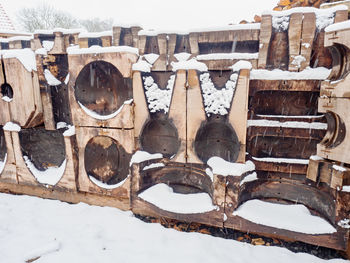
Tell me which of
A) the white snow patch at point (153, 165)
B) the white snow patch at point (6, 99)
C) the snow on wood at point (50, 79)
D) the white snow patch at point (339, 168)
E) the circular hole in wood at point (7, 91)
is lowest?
the white snow patch at point (153, 165)

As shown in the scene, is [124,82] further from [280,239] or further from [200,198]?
[280,239]

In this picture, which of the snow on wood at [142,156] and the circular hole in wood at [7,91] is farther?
the circular hole in wood at [7,91]

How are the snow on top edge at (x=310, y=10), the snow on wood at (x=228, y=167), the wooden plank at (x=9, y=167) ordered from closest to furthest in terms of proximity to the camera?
the snow on top edge at (x=310, y=10) → the snow on wood at (x=228, y=167) → the wooden plank at (x=9, y=167)

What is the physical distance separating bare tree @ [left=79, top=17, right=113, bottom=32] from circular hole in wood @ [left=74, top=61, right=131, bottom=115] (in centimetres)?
2487

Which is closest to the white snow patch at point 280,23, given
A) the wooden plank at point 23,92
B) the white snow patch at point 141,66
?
the white snow patch at point 141,66

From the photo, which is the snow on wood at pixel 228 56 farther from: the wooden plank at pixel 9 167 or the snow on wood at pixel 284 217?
the wooden plank at pixel 9 167

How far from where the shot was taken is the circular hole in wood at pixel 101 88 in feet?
13.6

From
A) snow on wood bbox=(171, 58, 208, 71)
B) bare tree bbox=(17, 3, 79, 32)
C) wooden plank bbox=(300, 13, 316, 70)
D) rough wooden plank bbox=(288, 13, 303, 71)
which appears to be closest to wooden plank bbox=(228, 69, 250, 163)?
snow on wood bbox=(171, 58, 208, 71)

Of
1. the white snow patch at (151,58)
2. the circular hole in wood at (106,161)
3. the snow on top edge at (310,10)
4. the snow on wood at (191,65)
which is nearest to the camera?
the snow on top edge at (310,10)

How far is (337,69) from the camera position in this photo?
2902mm

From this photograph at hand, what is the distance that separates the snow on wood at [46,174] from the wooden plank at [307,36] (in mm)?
4770

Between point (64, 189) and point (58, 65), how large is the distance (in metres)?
2.62

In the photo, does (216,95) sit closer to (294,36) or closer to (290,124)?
(290,124)

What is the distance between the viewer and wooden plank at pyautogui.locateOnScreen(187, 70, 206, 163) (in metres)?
3.48
